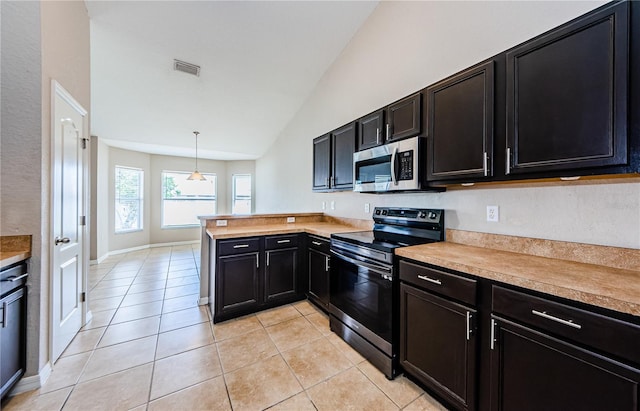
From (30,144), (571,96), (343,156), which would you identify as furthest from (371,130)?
(30,144)

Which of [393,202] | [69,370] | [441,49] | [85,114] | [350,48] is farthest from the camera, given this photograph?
[350,48]

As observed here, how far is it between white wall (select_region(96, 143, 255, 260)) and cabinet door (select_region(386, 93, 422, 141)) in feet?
18.4

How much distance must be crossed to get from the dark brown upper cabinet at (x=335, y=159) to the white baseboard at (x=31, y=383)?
293 centimetres

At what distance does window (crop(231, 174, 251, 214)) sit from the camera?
745 centimetres

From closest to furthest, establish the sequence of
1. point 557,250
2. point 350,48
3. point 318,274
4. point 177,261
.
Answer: point 557,250 < point 318,274 < point 350,48 < point 177,261

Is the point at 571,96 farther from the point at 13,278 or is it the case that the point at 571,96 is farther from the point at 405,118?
the point at 13,278

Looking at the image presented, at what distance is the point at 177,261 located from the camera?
5055 mm

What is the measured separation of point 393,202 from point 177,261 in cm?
463

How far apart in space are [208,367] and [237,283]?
86 centimetres

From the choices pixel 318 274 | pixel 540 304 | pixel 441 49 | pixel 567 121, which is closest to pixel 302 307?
pixel 318 274

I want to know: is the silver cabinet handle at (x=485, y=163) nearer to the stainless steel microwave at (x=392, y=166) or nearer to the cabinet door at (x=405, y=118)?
the stainless steel microwave at (x=392, y=166)

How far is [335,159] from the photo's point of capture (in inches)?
122

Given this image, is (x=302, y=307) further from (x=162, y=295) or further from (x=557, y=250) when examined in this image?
(x=557, y=250)

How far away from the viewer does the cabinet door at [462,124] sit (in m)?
1.57
